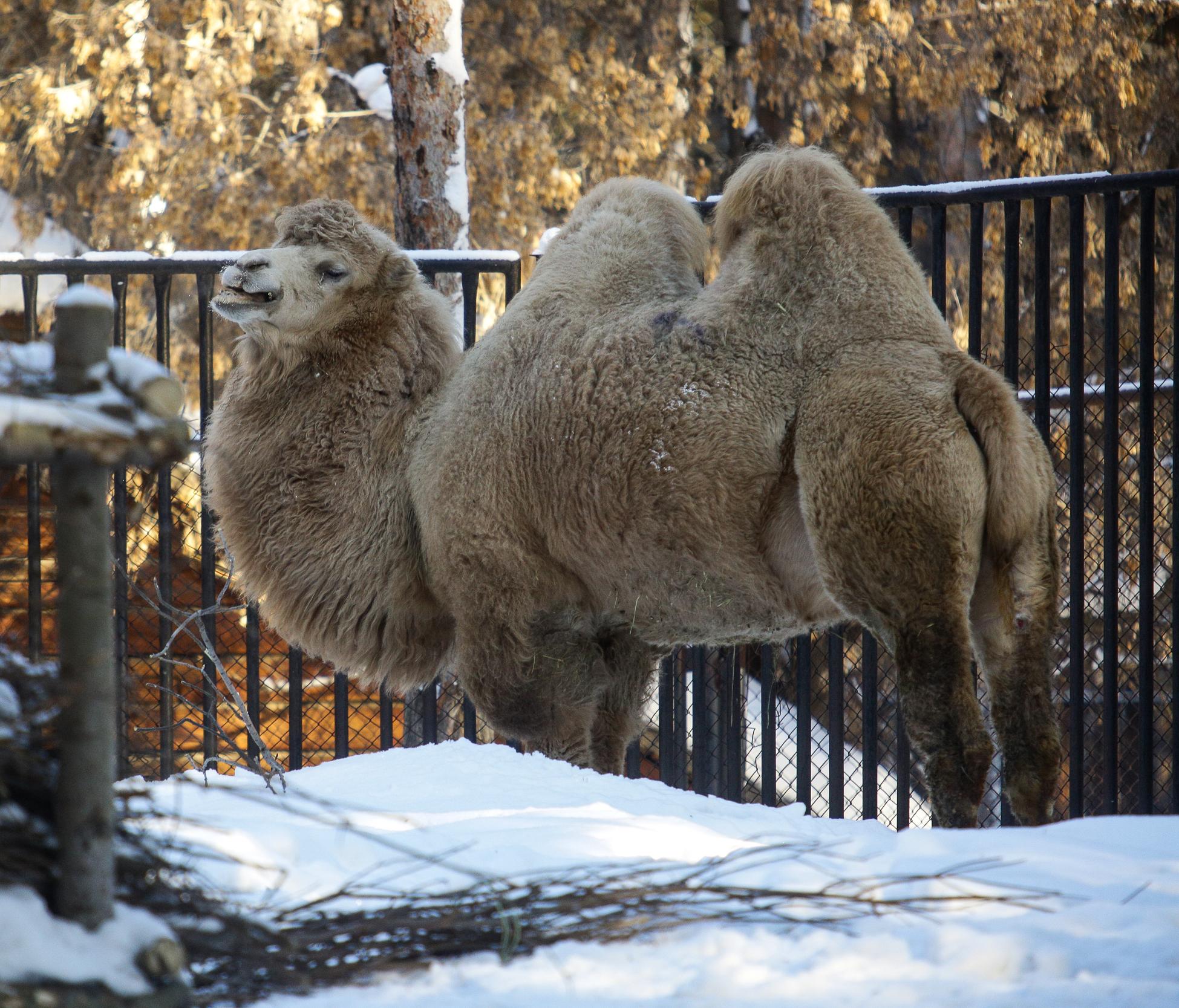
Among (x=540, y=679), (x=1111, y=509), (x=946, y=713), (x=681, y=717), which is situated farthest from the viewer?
(x=681, y=717)

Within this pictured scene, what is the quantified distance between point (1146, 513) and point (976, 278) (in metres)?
1.14

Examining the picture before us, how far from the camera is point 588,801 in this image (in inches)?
137

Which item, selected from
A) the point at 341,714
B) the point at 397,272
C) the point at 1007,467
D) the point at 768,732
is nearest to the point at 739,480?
the point at 1007,467

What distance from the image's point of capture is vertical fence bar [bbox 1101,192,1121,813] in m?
4.79

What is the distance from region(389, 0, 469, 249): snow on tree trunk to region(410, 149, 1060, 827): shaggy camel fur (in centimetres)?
269

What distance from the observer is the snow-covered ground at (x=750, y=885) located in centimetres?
194

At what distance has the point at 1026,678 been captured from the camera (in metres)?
3.29

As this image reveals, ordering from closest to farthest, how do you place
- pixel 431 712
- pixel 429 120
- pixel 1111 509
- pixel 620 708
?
pixel 620 708, pixel 1111 509, pixel 431 712, pixel 429 120

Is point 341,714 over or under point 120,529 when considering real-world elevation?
under

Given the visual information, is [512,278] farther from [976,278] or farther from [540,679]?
[540,679]

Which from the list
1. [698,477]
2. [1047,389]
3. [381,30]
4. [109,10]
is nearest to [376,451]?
[698,477]

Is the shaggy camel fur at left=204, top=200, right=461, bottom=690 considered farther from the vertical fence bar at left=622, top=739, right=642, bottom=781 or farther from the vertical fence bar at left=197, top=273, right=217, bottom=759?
the vertical fence bar at left=622, top=739, right=642, bottom=781

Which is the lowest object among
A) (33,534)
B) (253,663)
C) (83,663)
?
(253,663)

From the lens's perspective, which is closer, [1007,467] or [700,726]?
[1007,467]
